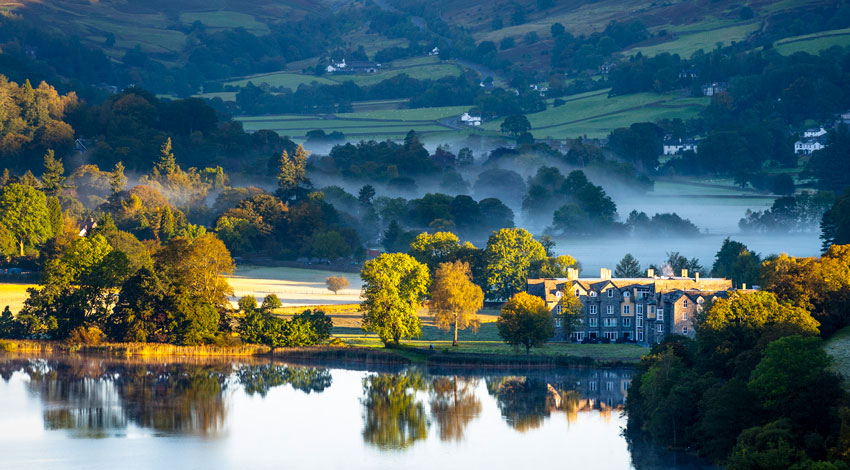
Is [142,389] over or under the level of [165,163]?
under

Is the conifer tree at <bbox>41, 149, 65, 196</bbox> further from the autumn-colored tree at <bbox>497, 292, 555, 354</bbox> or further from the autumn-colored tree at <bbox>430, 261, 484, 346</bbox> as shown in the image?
the autumn-colored tree at <bbox>497, 292, 555, 354</bbox>

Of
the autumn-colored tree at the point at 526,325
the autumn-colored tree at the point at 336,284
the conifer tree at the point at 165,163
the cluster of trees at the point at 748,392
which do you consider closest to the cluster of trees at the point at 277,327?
the autumn-colored tree at the point at 526,325

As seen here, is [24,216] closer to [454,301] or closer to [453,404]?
[454,301]

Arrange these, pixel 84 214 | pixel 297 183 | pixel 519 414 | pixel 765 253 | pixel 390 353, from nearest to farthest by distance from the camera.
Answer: pixel 519 414, pixel 390 353, pixel 765 253, pixel 84 214, pixel 297 183

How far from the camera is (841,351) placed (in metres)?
55.8

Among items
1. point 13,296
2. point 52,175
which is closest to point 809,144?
point 52,175

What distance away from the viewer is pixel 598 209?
14700cm

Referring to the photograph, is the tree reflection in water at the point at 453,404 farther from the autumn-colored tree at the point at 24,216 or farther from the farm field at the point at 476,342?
the autumn-colored tree at the point at 24,216

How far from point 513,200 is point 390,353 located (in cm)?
9422

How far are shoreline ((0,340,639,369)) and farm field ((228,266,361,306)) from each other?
15.7m

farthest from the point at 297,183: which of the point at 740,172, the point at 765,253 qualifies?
the point at 740,172

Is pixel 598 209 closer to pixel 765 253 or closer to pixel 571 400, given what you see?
pixel 765 253

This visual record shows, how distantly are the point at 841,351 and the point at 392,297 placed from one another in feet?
90.3

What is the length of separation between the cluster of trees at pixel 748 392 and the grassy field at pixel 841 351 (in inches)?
41.4
